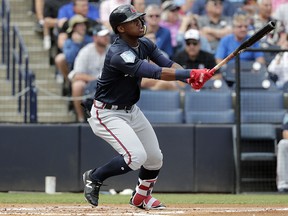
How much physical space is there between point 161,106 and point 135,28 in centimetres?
432

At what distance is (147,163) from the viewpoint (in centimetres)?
812

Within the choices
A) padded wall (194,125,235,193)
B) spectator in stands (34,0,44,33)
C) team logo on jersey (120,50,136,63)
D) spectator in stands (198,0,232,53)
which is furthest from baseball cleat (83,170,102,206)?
spectator in stands (34,0,44,33)

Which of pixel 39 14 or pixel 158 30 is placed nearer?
pixel 158 30

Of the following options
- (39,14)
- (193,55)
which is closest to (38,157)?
(193,55)

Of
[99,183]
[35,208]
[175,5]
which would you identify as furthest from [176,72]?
[175,5]

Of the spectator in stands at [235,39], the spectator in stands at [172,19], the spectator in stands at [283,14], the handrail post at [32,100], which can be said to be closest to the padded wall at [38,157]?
the handrail post at [32,100]

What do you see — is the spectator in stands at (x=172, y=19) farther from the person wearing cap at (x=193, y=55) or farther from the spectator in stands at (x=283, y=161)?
the spectator in stands at (x=283, y=161)

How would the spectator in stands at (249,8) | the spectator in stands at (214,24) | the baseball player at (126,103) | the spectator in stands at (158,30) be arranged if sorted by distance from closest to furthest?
the baseball player at (126,103) < the spectator in stands at (158,30) < the spectator in stands at (214,24) < the spectator in stands at (249,8)

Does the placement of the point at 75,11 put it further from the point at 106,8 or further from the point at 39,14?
the point at 39,14

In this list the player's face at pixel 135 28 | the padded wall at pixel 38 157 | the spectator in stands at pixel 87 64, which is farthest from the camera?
the spectator in stands at pixel 87 64

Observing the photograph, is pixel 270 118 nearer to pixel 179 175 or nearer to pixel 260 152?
pixel 260 152

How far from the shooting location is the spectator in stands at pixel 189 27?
534 inches

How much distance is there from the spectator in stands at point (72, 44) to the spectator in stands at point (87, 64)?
0.38 metres

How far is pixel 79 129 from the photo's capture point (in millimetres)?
11758
